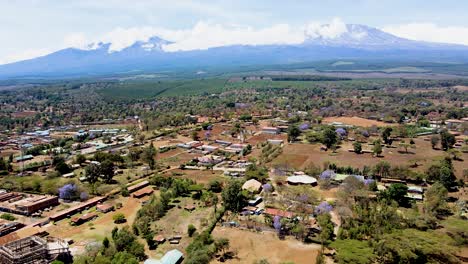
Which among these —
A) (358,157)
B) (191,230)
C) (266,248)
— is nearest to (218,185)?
(191,230)

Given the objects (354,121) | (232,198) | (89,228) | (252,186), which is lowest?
(354,121)

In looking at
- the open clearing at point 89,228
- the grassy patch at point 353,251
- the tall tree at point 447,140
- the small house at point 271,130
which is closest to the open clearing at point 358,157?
the tall tree at point 447,140

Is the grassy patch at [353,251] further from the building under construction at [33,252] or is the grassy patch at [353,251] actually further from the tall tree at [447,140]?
the tall tree at [447,140]

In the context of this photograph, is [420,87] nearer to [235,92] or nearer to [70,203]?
[235,92]

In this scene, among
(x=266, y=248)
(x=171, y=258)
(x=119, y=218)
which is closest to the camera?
(x=171, y=258)

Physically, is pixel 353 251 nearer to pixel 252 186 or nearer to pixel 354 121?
pixel 252 186

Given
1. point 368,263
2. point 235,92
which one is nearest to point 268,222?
point 368,263

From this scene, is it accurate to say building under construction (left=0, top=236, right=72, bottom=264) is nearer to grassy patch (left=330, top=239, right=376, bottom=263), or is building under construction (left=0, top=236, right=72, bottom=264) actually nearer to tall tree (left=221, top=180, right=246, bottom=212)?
tall tree (left=221, top=180, right=246, bottom=212)

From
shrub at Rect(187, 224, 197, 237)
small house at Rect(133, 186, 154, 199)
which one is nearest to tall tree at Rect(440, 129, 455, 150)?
small house at Rect(133, 186, 154, 199)
